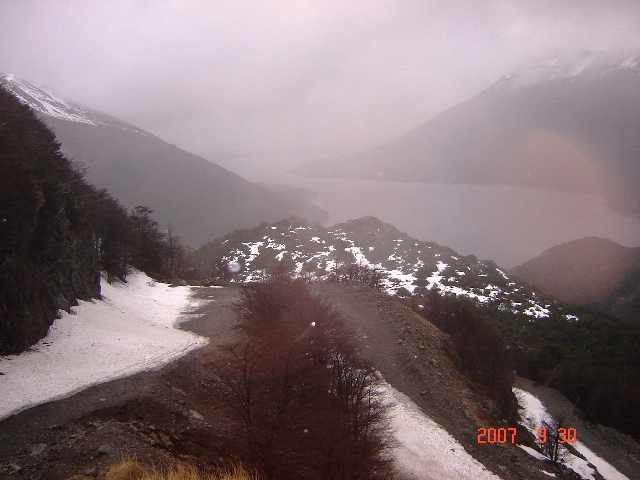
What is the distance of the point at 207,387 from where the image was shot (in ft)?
24.1

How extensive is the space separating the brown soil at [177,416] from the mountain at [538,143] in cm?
10099

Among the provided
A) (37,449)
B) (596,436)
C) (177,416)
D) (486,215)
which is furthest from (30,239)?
(486,215)

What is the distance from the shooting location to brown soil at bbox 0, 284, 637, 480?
4641 millimetres

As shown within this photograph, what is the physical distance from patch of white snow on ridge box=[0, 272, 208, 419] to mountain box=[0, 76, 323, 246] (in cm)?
5258

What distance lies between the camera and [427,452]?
7.85 metres

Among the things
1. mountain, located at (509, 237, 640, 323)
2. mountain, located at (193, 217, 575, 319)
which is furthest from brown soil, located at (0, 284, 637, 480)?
mountain, located at (509, 237, 640, 323)

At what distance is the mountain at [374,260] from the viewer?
39625mm

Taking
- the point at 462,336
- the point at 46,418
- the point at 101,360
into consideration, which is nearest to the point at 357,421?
the point at 46,418

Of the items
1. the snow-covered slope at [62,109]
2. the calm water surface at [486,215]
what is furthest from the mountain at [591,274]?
the snow-covered slope at [62,109]

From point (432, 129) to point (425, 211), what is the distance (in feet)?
312

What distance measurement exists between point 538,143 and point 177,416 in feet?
503

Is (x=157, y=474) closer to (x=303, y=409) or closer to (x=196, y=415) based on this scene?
(x=303, y=409)

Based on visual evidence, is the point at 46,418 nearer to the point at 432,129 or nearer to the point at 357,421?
the point at 357,421
